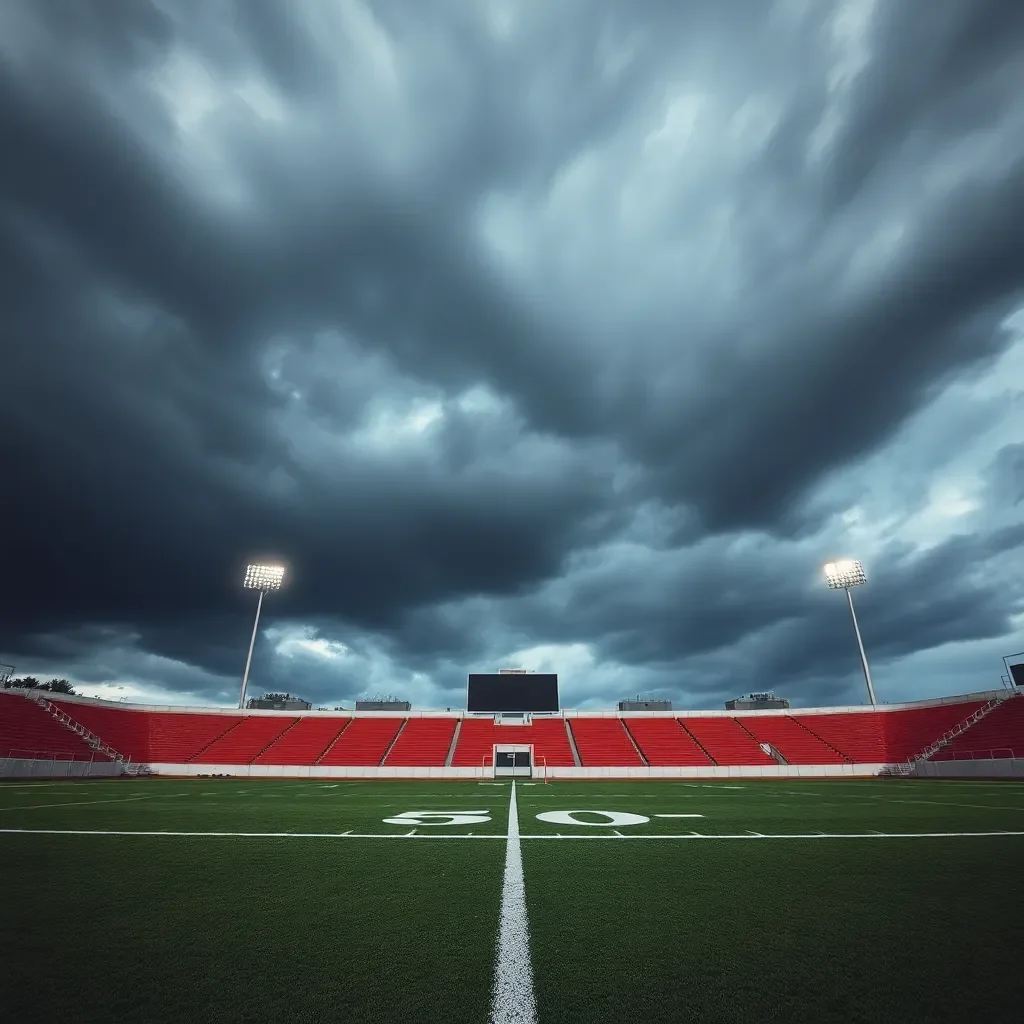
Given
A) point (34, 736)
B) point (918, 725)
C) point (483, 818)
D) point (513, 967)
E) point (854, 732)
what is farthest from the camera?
point (854, 732)

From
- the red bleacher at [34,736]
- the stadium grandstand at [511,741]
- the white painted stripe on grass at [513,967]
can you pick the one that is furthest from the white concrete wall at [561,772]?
the white painted stripe on grass at [513,967]

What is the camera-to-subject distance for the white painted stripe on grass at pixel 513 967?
240 centimetres

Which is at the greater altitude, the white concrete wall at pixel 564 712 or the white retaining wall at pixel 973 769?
the white concrete wall at pixel 564 712

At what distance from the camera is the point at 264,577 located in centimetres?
4722

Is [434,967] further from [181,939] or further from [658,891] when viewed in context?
[658,891]

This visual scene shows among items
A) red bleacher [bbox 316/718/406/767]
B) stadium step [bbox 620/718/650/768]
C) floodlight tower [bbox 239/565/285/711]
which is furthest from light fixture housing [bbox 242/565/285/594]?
stadium step [bbox 620/718/650/768]

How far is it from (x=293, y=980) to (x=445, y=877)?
251 centimetres

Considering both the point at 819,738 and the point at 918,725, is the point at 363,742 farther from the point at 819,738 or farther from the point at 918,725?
the point at 918,725

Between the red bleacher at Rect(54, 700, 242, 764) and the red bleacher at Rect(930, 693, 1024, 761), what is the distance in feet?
152

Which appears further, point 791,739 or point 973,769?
point 791,739

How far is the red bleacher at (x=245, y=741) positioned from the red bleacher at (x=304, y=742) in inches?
26.7

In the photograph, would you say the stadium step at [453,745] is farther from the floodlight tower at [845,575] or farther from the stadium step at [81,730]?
the floodlight tower at [845,575]

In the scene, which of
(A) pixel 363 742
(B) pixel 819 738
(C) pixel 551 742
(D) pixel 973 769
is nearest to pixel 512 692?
(C) pixel 551 742

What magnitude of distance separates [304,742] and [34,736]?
15330 mm
